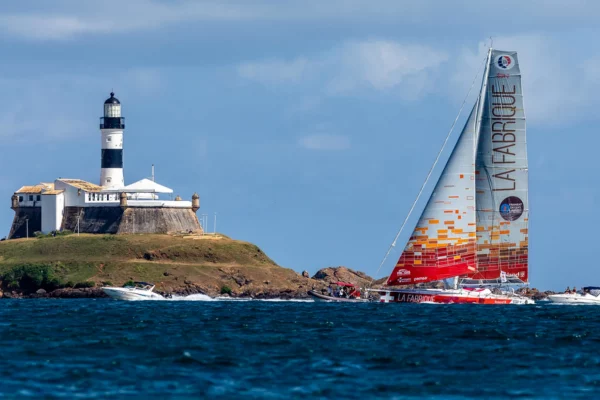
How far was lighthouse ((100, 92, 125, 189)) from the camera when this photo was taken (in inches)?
5017

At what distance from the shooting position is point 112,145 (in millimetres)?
127688

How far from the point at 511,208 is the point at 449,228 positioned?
4335mm

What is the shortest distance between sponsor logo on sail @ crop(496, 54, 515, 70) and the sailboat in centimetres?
6

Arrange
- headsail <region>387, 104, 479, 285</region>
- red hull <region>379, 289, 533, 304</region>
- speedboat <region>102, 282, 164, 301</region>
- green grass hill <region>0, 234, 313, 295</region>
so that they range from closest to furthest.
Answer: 1. headsail <region>387, 104, 479, 285</region>
2. red hull <region>379, 289, 533, 304</region>
3. speedboat <region>102, 282, 164, 301</region>
4. green grass hill <region>0, 234, 313, 295</region>

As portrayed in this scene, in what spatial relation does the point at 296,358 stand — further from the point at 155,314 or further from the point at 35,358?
the point at 155,314

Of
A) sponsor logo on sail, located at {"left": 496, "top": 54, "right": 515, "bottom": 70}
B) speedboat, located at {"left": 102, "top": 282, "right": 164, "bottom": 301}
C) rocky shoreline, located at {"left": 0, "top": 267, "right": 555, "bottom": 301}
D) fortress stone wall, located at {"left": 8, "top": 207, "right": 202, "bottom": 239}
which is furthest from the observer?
fortress stone wall, located at {"left": 8, "top": 207, "right": 202, "bottom": 239}

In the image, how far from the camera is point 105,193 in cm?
12762

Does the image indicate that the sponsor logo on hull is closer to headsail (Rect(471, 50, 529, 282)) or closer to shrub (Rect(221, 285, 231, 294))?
headsail (Rect(471, 50, 529, 282))

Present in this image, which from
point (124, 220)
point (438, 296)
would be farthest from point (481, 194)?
point (124, 220)

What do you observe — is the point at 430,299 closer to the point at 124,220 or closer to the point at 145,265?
the point at 145,265

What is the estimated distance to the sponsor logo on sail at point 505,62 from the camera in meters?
80.2

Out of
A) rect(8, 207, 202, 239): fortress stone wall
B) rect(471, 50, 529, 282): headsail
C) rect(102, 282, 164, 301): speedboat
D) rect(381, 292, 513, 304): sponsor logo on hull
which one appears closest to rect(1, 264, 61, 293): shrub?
rect(8, 207, 202, 239): fortress stone wall

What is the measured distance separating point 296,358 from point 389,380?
5.70 meters

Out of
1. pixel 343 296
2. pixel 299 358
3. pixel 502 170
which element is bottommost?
pixel 299 358
